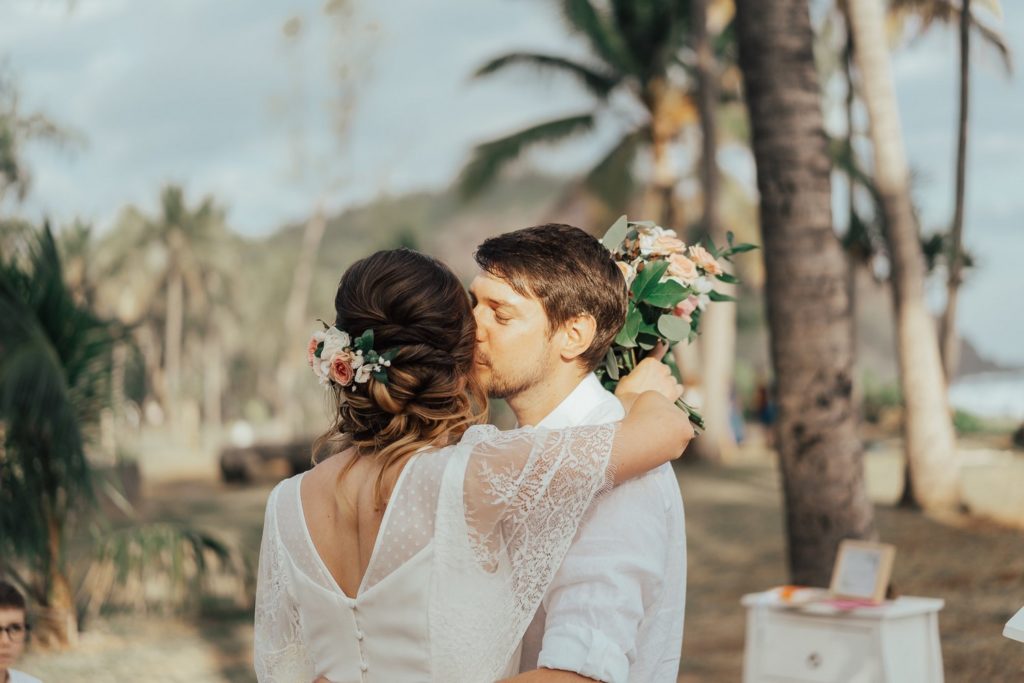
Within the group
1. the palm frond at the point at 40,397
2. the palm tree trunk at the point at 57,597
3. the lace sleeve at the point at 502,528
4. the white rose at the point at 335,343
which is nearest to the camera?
the lace sleeve at the point at 502,528

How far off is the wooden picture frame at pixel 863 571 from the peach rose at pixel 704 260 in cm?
288

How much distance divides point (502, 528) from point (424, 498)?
17 centimetres

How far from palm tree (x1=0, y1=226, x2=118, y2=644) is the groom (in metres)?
6.54

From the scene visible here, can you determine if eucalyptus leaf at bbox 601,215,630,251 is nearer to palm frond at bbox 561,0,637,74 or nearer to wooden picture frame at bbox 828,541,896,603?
wooden picture frame at bbox 828,541,896,603

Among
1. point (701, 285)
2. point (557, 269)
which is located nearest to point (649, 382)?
point (701, 285)

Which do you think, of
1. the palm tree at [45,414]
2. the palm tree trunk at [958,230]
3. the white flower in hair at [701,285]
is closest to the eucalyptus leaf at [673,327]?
the white flower in hair at [701,285]

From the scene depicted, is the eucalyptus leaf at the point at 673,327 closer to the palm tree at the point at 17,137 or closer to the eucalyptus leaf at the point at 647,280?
the eucalyptus leaf at the point at 647,280

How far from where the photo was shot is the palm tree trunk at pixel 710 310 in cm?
1962

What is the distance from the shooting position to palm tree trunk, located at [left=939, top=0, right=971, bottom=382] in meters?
14.7

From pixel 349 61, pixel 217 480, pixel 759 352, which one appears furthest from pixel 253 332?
pixel 217 480

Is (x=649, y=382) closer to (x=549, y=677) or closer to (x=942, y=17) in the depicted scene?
(x=549, y=677)

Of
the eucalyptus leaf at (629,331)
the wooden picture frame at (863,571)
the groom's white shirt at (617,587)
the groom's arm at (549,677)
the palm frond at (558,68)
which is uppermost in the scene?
the palm frond at (558,68)

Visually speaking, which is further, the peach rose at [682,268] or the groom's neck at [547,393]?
the peach rose at [682,268]

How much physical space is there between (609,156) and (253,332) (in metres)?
62.6
